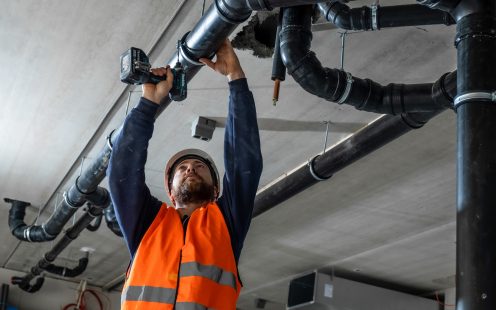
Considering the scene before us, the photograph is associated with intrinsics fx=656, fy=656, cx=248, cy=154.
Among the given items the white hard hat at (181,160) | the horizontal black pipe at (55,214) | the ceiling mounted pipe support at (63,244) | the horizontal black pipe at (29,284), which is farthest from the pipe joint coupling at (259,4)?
the horizontal black pipe at (29,284)

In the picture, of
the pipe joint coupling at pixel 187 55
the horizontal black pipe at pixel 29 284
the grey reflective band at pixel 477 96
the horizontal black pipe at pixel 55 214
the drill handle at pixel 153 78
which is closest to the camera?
the grey reflective band at pixel 477 96

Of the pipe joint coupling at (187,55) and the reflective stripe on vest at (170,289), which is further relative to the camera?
the pipe joint coupling at (187,55)

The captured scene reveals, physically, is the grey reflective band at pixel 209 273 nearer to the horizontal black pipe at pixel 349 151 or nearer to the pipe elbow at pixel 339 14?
the pipe elbow at pixel 339 14

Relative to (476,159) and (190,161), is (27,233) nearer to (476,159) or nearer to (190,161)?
(190,161)

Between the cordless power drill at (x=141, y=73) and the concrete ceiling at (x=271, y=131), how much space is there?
0.91 meters

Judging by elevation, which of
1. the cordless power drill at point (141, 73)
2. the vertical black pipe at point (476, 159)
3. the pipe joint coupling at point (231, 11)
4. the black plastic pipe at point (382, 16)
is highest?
the black plastic pipe at point (382, 16)

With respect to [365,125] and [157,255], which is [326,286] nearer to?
[365,125]

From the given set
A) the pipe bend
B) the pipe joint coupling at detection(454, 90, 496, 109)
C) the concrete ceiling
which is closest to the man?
the pipe bend

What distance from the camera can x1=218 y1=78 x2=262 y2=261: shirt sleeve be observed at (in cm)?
183

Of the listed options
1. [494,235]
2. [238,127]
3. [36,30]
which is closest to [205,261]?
[238,127]

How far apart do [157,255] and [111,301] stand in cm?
745

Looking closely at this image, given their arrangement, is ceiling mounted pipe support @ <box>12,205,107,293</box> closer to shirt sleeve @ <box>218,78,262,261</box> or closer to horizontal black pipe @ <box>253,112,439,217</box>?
horizontal black pipe @ <box>253,112,439,217</box>

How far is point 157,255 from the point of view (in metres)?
1.70

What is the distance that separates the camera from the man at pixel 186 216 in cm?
167
